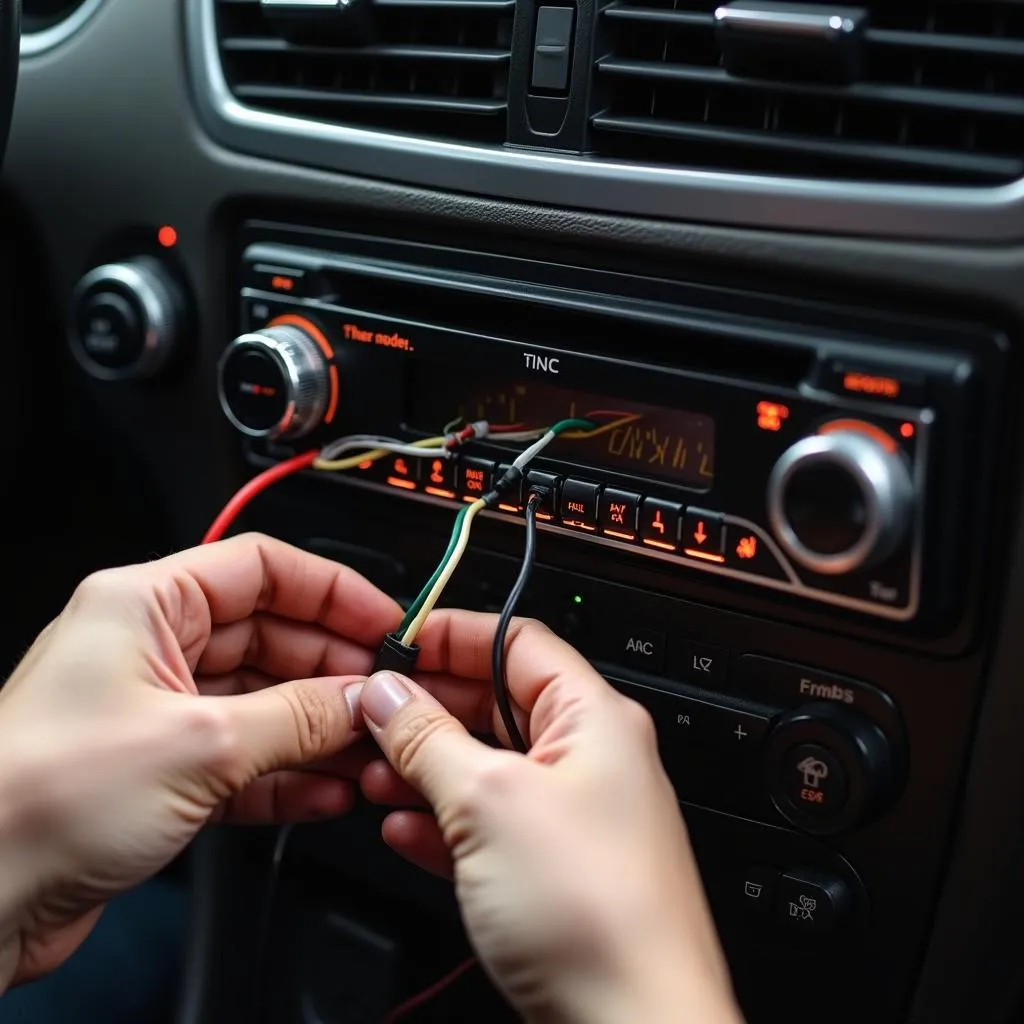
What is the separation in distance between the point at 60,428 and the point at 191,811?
1.72 feet

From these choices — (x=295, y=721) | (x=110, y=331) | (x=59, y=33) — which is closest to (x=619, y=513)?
(x=295, y=721)

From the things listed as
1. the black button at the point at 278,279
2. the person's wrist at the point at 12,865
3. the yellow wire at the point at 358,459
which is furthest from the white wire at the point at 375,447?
the person's wrist at the point at 12,865

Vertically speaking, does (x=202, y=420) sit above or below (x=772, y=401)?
below

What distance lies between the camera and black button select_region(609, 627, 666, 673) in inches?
32.1

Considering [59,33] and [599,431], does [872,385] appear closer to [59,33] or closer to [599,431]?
[599,431]

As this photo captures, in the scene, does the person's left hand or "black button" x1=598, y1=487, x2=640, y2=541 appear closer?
the person's left hand

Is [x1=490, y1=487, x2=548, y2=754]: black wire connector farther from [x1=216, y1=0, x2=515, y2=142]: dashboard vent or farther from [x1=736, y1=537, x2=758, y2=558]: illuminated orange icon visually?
[x1=216, y1=0, x2=515, y2=142]: dashboard vent

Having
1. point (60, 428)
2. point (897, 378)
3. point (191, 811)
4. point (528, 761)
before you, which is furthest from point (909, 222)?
point (60, 428)

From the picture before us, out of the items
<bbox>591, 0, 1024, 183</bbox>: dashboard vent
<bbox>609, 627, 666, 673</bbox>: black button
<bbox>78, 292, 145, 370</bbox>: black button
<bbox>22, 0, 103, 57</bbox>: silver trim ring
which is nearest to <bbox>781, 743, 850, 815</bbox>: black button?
<bbox>609, 627, 666, 673</bbox>: black button

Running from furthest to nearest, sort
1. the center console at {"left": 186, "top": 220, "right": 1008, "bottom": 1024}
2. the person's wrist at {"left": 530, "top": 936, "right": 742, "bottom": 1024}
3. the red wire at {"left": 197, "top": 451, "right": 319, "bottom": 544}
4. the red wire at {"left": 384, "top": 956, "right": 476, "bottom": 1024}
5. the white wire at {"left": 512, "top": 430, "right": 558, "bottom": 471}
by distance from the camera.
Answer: the red wire at {"left": 384, "top": 956, "right": 476, "bottom": 1024}, the red wire at {"left": 197, "top": 451, "right": 319, "bottom": 544}, the white wire at {"left": 512, "top": 430, "right": 558, "bottom": 471}, the center console at {"left": 186, "top": 220, "right": 1008, "bottom": 1024}, the person's wrist at {"left": 530, "top": 936, "right": 742, "bottom": 1024}

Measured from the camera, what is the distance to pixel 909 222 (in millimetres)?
667

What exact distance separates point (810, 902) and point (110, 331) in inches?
25.1

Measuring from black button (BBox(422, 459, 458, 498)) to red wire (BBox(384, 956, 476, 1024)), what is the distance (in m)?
0.43

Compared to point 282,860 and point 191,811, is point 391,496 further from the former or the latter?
point 282,860
